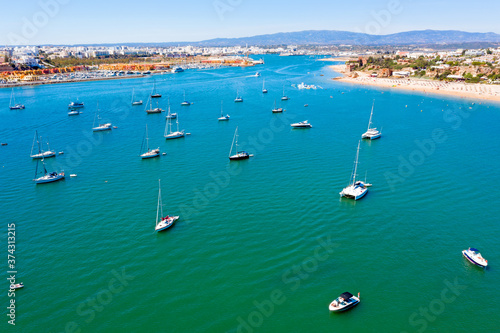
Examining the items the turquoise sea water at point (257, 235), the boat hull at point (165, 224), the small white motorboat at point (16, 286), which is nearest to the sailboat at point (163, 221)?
the boat hull at point (165, 224)

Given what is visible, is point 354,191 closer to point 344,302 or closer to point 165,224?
point 344,302

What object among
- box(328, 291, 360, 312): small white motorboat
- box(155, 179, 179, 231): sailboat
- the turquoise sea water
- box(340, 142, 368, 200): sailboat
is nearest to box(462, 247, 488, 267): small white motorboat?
the turquoise sea water

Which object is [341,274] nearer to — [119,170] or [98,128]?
[119,170]

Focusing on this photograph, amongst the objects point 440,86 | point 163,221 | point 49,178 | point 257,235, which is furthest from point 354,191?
point 440,86

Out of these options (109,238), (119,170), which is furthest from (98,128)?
(109,238)

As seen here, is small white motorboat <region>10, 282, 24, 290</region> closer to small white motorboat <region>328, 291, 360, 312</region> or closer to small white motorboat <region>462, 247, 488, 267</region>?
small white motorboat <region>328, 291, 360, 312</region>

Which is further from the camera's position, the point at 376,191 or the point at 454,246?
the point at 376,191

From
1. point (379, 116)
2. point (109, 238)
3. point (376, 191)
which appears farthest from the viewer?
point (379, 116)
